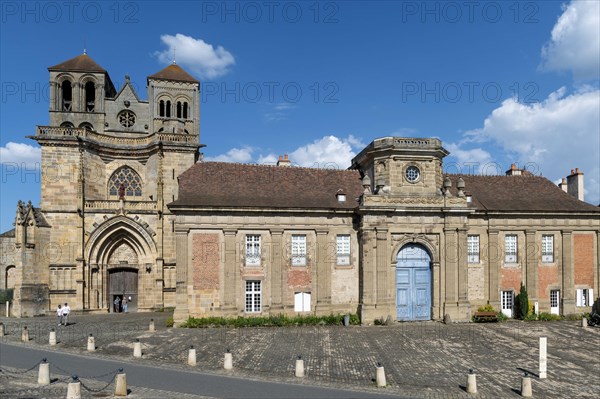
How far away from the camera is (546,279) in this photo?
3000 centimetres

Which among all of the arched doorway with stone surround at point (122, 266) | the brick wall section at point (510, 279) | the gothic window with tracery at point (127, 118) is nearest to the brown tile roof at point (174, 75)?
the gothic window with tracery at point (127, 118)

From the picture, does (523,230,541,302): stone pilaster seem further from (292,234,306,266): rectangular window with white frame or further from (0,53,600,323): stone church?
(292,234,306,266): rectangular window with white frame

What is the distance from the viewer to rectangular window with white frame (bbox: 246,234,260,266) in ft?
89.2

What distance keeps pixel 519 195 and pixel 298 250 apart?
53.1 ft

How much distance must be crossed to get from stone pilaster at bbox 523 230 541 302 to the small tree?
104 cm

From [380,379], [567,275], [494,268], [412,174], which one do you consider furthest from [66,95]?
[567,275]

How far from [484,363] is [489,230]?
12.6 meters

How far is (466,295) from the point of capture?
2816 cm

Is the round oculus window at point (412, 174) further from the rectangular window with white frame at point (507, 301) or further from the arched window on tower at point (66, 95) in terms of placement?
the arched window on tower at point (66, 95)

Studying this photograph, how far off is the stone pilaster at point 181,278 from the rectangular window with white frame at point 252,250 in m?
3.60

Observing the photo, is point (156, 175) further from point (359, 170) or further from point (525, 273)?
point (525, 273)

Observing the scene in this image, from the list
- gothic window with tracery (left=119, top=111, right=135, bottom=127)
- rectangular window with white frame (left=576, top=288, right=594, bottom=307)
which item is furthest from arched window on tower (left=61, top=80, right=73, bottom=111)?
rectangular window with white frame (left=576, top=288, right=594, bottom=307)

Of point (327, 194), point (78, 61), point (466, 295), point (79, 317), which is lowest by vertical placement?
point (79, 317)

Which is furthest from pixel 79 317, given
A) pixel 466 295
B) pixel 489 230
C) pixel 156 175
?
pixel 489 230
